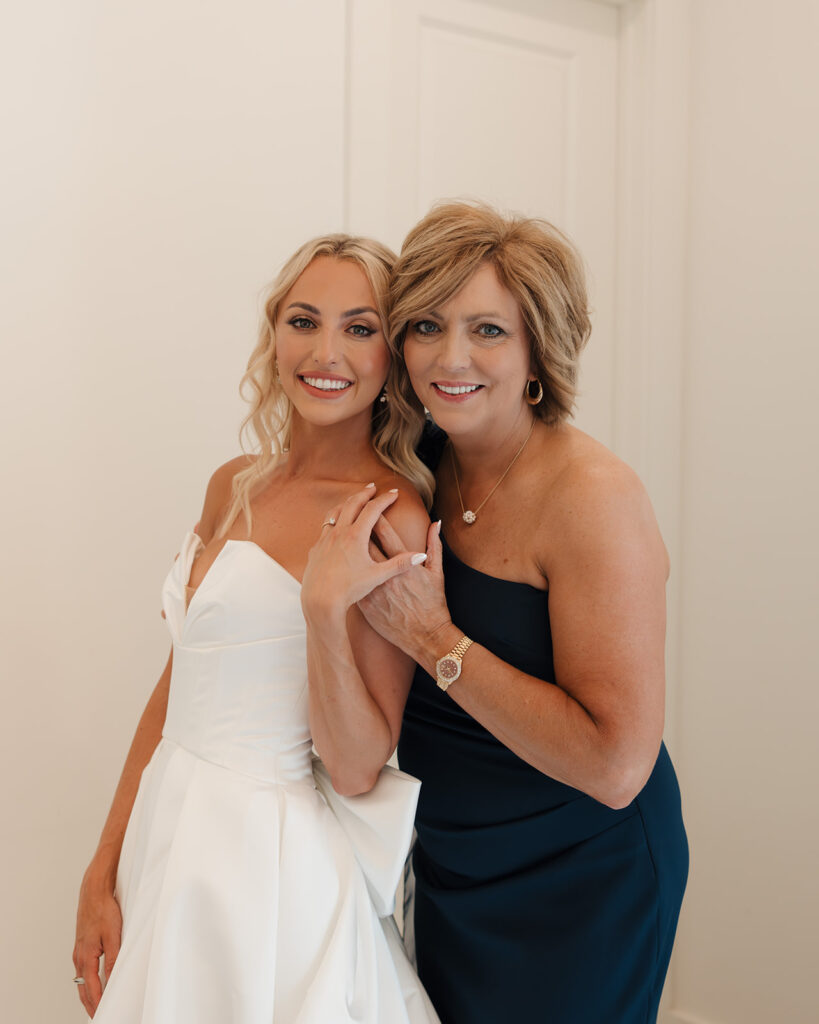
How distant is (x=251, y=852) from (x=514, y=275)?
0.88 metres

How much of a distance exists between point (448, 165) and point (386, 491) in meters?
1.53

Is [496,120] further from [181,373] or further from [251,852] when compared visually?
[251,852]

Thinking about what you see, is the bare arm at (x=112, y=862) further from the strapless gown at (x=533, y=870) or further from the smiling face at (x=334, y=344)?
the strapless gown at (x=533, y=870)

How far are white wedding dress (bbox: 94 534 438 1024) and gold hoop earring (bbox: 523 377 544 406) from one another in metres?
0.45

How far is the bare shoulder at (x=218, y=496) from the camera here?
1.83 m

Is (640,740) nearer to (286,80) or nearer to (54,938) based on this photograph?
(54,938)

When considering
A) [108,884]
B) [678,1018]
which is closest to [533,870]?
[108,884]

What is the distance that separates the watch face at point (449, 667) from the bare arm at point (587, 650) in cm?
1

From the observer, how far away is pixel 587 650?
1377mm

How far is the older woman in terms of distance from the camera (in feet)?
4.53

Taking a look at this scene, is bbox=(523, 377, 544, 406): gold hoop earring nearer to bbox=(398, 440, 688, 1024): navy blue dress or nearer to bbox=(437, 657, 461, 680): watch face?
bbox=(398, 440, 688, 1024): navy blue dress

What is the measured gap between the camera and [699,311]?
3.00 metres

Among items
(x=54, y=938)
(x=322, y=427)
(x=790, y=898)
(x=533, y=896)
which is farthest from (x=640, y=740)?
(x=790, y=898)

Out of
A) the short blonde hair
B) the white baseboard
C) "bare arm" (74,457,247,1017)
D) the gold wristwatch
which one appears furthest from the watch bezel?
the white baseboard
